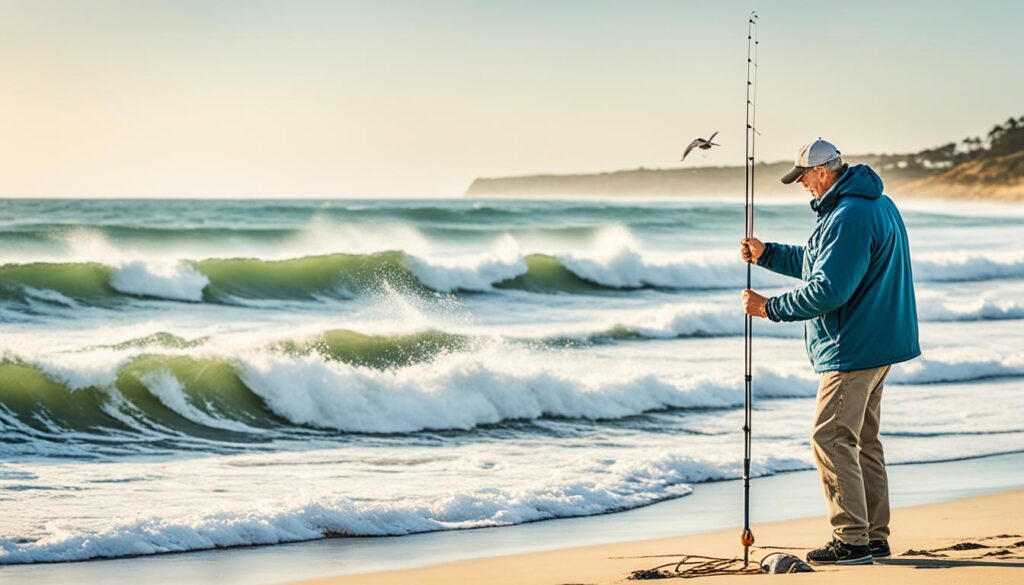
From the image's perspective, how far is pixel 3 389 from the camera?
1132 centimetres

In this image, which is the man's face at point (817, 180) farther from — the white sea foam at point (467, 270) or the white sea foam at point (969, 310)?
the white sea foam at point (467, 270)

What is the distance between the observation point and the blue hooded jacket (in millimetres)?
4879

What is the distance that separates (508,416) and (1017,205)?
61.7 meters

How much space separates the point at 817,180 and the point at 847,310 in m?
0.47

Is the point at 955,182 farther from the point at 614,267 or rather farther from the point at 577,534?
the point at 577,534

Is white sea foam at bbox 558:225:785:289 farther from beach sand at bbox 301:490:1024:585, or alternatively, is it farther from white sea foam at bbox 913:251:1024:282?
beach sand at bbox 301:490:1024:585

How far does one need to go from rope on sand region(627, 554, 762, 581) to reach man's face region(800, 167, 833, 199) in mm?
1368

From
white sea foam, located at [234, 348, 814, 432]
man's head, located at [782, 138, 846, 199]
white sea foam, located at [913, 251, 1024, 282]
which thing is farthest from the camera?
white sea foam, located at [913, 251, 1024, 282]

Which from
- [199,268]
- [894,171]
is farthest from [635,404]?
[894,171]

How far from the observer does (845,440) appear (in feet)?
16.6

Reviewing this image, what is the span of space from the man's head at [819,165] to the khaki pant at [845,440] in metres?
0.68

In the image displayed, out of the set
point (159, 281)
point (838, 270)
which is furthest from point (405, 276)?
point (838, 270)

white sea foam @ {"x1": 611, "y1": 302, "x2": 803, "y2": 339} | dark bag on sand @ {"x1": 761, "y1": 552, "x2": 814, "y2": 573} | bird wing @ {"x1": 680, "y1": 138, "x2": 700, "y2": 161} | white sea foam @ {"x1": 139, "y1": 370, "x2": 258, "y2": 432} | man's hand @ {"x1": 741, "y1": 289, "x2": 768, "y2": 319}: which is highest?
bird wing @ {"x1": 680, "y1": 138, "x2": 700, "y2": 161}

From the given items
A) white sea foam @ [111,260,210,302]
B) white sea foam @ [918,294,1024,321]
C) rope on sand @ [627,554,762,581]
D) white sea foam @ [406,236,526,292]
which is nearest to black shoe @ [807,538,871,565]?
rope on sand @ [627,554,762,581]
